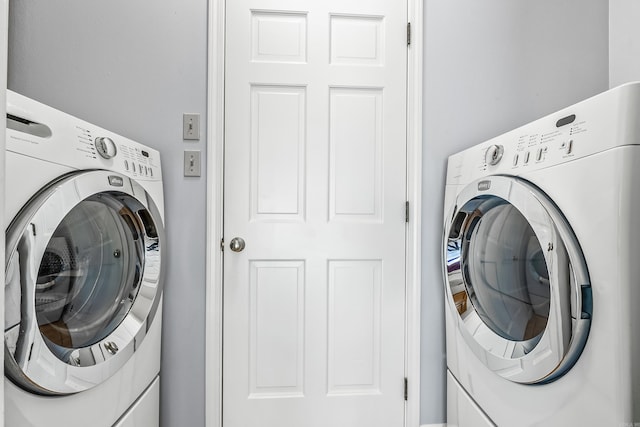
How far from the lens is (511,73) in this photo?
1.63 metres

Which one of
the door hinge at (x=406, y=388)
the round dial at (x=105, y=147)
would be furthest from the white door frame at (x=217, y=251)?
the round dial at (x=105, y=147)

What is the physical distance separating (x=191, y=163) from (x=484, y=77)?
1286 mm

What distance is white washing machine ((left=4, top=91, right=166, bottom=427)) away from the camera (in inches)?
29.1

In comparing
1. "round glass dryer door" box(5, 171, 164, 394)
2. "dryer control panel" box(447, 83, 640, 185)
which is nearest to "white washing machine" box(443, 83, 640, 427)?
"dryer control panel" box(447, 83, 640, 185)

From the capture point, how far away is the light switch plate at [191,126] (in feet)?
4.99

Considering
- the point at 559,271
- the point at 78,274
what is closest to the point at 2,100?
the point at 78,274

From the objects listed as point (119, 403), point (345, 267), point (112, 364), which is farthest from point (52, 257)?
point (345, 267)

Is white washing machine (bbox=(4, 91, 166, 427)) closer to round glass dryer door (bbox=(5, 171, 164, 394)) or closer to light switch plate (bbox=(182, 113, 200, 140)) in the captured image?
round glass dryer door (bbox=(5, 171, 164, 394))

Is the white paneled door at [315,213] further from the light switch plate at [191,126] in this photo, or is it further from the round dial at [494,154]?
the round dial at [494,154]

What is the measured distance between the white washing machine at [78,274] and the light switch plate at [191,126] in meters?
0.18

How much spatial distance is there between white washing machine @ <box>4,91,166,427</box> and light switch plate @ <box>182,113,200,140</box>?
18 cm

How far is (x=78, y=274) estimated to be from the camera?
965 millimetres

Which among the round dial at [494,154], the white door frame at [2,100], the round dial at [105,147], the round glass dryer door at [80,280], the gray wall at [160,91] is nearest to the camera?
the white door frame at [2,100]

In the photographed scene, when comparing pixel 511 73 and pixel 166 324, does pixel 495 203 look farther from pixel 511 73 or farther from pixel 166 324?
pixel 166 324
